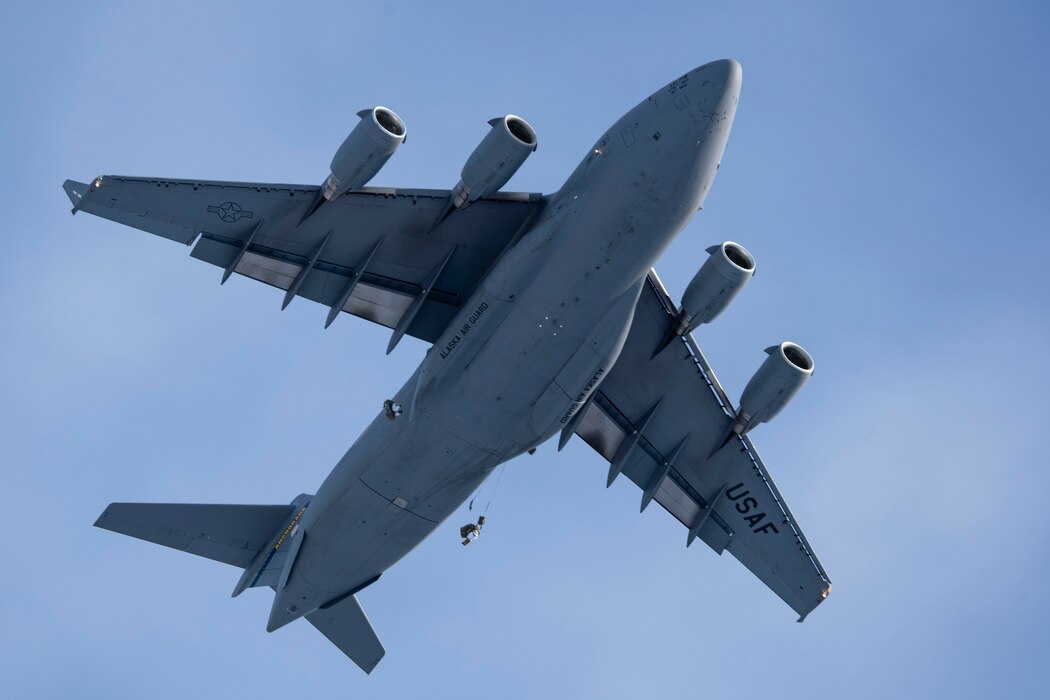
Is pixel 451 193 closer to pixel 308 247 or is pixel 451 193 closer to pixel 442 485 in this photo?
Result: pixel 308 247

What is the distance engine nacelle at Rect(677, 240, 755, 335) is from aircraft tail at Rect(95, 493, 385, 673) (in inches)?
421

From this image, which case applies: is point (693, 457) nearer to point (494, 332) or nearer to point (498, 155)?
point (494, 332)

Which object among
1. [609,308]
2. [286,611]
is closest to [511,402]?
[609,308]

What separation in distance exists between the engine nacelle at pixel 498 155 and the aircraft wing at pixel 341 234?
86 cm

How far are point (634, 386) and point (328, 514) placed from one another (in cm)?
756

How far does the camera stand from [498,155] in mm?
24781

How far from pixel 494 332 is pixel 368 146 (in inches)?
169

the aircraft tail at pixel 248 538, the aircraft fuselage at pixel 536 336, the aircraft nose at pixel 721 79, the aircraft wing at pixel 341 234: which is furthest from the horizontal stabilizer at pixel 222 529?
the aircraft nose at pixel 721 79

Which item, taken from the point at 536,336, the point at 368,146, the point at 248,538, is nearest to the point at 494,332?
the point at 536,336

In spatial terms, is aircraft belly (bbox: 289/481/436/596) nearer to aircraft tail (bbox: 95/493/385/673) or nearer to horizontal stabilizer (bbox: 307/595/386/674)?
aircraft tail (bbox: 95/493/385/673)

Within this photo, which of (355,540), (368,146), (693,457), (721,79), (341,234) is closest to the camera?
(721,79)

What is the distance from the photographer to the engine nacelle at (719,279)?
2609 cm

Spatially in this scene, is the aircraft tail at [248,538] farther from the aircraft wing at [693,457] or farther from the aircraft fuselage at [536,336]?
the aircraft wing at [693,457]

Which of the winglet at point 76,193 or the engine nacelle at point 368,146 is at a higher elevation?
the engine nacelle at point 368,146
